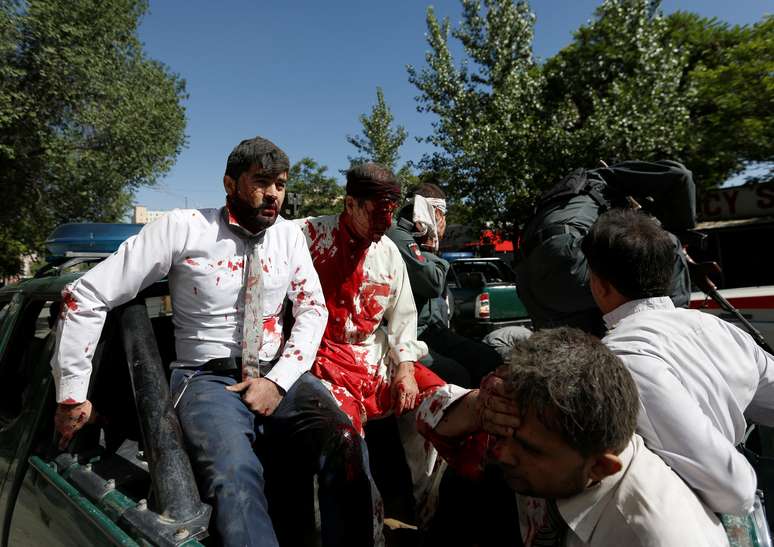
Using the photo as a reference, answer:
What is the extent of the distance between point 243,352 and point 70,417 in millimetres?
611

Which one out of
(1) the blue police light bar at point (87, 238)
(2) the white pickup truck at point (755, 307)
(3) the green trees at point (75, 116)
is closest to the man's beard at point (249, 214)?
(1) the blue police light bar at point (87, 238)

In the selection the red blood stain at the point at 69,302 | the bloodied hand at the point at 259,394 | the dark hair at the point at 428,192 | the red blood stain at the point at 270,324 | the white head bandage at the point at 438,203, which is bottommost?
the bloodied hand at the point at 259,394

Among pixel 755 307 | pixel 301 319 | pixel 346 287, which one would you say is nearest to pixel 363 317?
pixel 346 287

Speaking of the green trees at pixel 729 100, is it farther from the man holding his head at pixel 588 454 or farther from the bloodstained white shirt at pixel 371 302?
the man holding his head at pixel 588 454

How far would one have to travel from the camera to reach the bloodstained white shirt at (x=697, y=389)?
1.17 meters

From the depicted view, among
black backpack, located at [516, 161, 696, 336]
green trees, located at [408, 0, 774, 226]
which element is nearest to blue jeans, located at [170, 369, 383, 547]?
black backpack, located at [516, 161, 696, 336]

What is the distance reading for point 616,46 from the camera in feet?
41.8

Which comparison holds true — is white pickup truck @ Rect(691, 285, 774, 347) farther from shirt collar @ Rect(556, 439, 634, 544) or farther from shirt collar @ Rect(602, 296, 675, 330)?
shirt collar @ Rect(556, 439, 634, 544)

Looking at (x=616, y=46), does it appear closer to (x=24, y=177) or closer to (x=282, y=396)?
(x=282, y=396)

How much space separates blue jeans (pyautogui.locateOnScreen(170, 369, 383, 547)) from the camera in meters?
1.46

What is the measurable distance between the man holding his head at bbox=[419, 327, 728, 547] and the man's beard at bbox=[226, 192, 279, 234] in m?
1.33

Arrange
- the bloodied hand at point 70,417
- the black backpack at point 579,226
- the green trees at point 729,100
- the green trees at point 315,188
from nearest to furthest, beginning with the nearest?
the bloodied hand at point 70,417
the black backpack at point 579,226
the green trees at point 729,100
the green trees at point 315,188

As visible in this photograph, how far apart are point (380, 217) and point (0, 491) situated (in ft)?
6.35

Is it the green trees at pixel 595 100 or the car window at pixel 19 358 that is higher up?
the green trees at pixel 595 100
